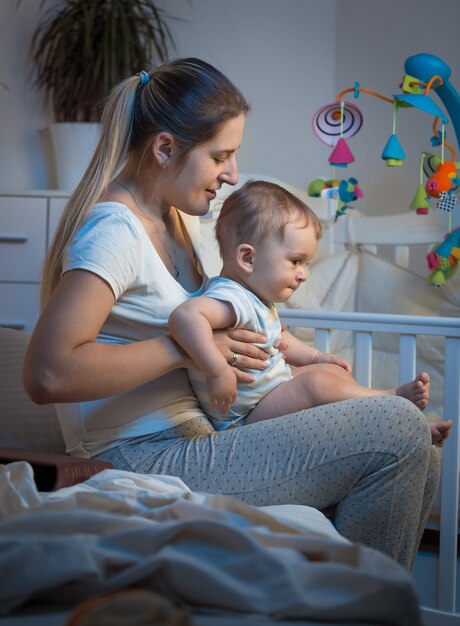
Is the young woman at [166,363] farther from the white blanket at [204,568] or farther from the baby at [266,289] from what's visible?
the white blanket at [204,568]

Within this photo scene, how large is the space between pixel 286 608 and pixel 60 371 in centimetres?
51

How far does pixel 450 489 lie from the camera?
1627mm

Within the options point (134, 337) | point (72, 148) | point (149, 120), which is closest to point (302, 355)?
point (134, 337)

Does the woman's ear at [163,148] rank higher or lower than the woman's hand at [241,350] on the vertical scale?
higher

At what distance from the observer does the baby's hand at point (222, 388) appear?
1.19m

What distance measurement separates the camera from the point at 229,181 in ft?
4.44

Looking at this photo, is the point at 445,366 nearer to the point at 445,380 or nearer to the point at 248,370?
the point at 445,380

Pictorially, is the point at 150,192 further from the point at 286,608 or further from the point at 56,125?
the point at 56,125

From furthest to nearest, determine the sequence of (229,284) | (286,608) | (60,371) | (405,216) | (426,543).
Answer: (405,216)
(426,543)
(229,284)
(60,371)
(286,608)

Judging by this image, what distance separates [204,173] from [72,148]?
1839 mm

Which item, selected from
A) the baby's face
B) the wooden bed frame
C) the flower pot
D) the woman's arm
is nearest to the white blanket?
the woman's arm

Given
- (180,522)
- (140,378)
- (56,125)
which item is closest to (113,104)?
(140,378)

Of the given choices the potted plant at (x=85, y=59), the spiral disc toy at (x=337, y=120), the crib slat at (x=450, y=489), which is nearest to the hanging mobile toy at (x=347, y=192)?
the spiral disc toy at (x=337, y=120)

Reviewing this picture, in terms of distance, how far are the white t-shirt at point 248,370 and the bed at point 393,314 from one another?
33 cm
